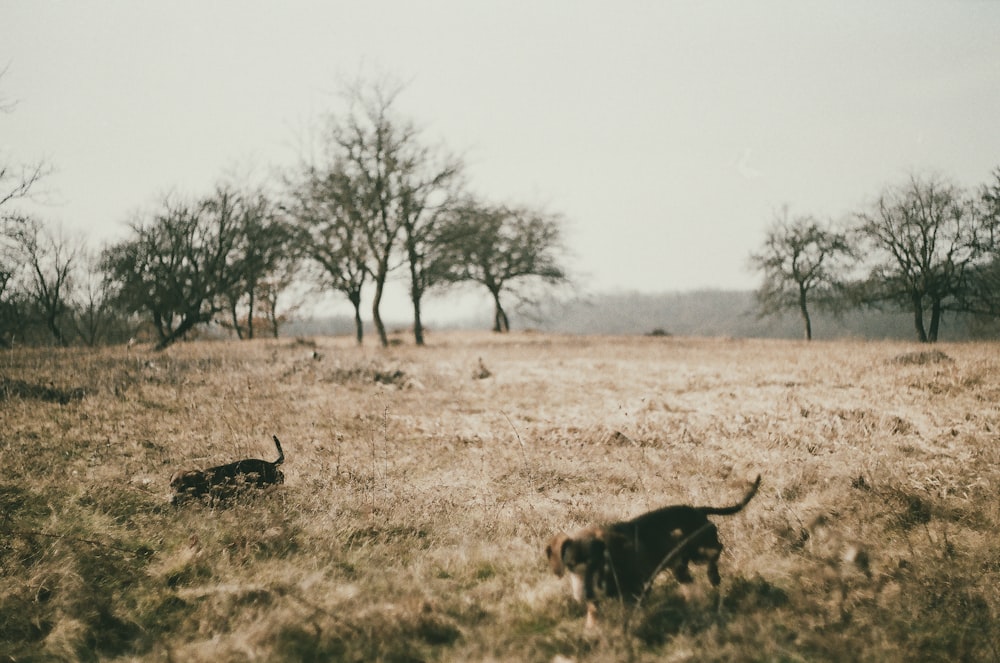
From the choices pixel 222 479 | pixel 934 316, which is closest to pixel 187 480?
pixel 222 479

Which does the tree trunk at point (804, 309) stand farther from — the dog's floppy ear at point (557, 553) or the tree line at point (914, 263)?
the dog's floppy ear at point (557, 553)

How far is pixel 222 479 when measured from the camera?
4645mm

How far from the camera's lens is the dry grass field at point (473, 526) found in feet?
8.80

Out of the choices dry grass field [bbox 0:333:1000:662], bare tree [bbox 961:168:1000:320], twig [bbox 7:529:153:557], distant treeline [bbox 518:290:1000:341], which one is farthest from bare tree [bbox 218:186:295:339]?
distant treeline [bbox 518:290:1000:341]

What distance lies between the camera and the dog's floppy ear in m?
2.96

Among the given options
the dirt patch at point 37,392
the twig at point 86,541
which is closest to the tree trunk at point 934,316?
the twig at point 86,541

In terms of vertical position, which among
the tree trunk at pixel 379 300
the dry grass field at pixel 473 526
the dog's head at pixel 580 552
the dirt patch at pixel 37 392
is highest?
the tree trunk at pixel 379 300

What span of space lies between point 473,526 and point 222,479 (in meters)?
2.52

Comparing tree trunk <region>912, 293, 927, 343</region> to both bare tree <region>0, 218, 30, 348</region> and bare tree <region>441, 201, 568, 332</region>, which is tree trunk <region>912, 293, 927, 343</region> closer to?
bare tree <region>441, 201, 568, 332</region>

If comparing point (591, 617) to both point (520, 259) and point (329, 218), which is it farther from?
point (520, 259)

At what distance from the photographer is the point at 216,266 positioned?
26109 mm

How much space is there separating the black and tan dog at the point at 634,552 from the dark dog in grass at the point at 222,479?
3205 millimetres

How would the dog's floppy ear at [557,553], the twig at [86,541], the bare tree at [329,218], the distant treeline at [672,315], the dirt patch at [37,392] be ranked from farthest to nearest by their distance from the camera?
the distant treeline at [672,315] → the bare tree at [329,218] → the dirt patch at [37,392] → the twig at [86,541] → the dog's floppy ear at [557,553]

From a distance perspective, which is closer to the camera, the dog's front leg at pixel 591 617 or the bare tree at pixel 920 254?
the dog's front leg at pixel 591 617
